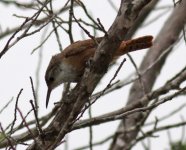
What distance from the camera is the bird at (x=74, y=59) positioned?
16.6ft

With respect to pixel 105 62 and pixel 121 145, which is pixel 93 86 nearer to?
pixel 105 62

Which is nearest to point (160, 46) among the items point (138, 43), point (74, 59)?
point (74, 59)

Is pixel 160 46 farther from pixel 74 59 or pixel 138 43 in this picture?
pixel 138 43

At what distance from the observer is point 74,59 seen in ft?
18.1

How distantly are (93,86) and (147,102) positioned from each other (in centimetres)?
143

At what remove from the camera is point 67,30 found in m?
4.62

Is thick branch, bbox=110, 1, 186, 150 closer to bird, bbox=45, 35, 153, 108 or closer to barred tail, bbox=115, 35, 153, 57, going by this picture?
bird, bbox=45, 35, 153, 108

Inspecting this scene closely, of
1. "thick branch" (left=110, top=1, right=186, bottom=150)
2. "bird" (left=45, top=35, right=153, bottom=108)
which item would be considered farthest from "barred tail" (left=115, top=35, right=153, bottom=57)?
"thick branch" (left=110, top=1, right=186, bottom=150)

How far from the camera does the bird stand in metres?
5.06

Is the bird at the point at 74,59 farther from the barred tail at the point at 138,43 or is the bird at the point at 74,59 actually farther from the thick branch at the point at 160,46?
the thick branch at the point at 160,46

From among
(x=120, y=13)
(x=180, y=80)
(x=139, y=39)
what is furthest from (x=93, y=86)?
(x=139, y=39)

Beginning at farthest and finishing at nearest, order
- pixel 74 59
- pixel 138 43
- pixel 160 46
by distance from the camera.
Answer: pixel 160 46, pixel 74 59, pixel 138 43

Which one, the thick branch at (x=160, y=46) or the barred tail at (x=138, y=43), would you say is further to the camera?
the thick branch at (x=160, y=46)

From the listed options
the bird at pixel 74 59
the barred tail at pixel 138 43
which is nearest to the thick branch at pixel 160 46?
the bird at pixel 74 59
